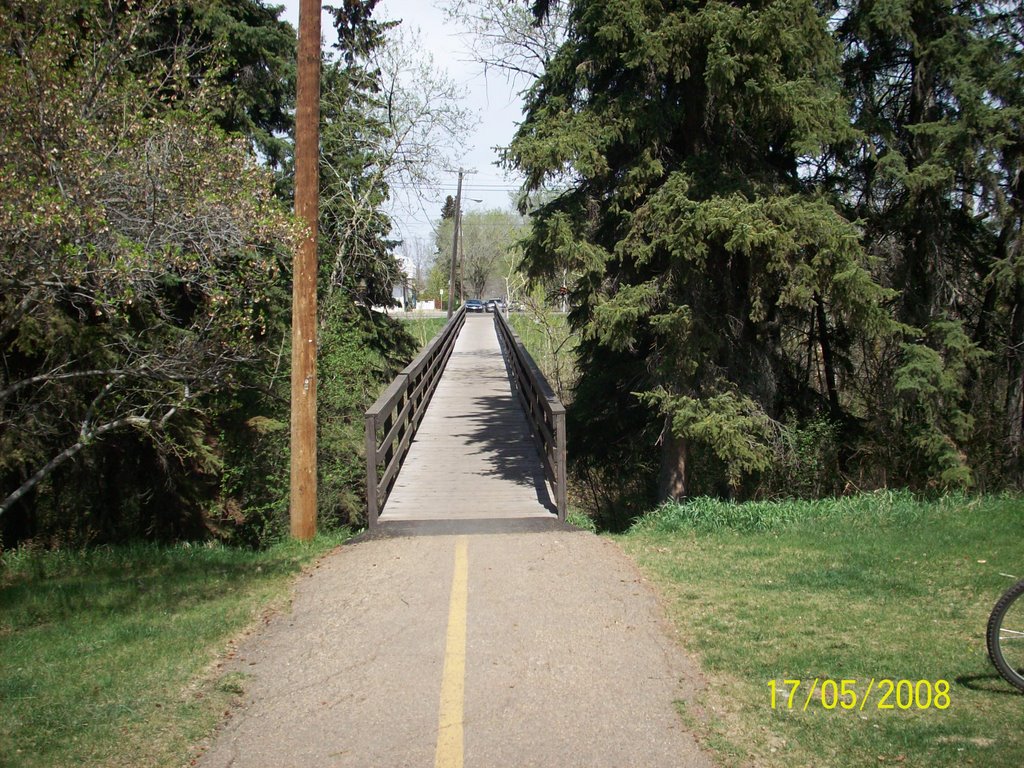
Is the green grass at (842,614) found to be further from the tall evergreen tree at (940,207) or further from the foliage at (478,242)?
the foliage at (478,242)

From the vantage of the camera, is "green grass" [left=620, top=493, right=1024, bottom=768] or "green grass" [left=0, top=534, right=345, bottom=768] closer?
"green grass" [left=620, top=493, right=1024, bottom=768]

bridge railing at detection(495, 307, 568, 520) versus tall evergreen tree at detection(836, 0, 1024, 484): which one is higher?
tall evergreen tree at detection(836, 0, 1024, 484)

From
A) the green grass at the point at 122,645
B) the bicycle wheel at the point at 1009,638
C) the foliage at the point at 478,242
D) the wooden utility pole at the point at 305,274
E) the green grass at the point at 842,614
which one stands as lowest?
→ the green grass at the point at 122,645

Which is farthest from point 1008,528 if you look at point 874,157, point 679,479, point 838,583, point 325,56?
point 325,56

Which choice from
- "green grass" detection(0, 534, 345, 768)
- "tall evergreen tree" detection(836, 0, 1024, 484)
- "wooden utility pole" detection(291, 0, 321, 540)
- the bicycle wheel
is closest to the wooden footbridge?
"wooden utility pole" detection(291, 0, 321, 540)

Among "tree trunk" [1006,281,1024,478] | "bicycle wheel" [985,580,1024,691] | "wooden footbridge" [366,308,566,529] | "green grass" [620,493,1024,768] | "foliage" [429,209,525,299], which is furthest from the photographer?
"foliage" [429,209,525,299]

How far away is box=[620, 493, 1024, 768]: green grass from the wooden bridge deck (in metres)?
1.72

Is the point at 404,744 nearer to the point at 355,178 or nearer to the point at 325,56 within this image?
the point at 355,178

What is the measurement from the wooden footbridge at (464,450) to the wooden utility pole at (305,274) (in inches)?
31.5

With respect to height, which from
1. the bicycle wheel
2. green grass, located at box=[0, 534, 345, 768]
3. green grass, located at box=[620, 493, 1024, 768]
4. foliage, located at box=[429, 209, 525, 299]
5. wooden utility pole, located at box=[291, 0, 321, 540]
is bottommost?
green grass, located at box=[0, 534, 345, 768]

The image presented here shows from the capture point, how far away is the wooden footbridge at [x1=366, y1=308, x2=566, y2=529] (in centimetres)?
1026

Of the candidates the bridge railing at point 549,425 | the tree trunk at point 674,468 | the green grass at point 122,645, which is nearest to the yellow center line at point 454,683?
the green grass at point 122,645
